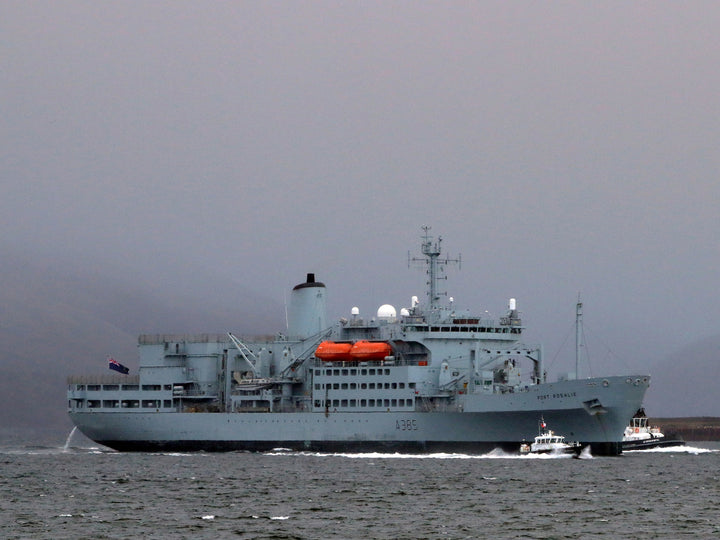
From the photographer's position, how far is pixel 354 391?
7288 centimetres

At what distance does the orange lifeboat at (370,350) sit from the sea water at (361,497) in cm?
514

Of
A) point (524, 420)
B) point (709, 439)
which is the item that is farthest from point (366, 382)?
point (709, 439)

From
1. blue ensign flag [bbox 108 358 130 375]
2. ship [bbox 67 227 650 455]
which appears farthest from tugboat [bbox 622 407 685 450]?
blue ensign flag [bbox 108 358 130 375]

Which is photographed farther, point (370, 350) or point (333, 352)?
point (333, 352)

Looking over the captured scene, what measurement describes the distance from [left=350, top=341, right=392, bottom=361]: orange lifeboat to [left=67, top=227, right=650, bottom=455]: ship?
0.17 ft

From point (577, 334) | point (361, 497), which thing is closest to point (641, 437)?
point (577, 334)

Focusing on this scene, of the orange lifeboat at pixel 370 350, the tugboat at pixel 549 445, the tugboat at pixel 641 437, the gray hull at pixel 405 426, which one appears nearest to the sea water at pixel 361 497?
the tugboat at pixel 549 445

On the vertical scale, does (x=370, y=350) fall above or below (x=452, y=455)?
above

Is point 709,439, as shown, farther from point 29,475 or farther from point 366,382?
point 29,475

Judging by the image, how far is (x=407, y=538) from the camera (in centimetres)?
3841

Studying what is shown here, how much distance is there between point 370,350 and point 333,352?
7.33ft

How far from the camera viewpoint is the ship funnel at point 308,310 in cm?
7950

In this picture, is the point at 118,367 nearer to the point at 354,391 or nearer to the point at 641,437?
the point at 354,391

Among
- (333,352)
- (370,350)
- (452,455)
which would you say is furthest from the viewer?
(333,352)
